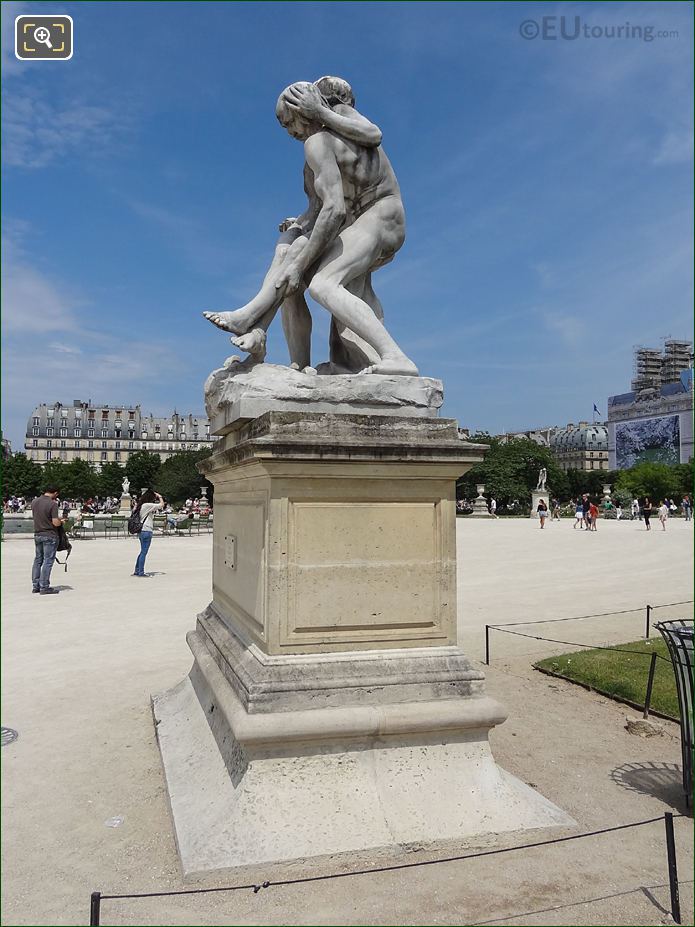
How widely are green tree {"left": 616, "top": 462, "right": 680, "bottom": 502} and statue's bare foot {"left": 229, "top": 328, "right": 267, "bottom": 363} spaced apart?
242 ft

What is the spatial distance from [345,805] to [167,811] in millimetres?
1132

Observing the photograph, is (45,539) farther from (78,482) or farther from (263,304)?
(78,482)

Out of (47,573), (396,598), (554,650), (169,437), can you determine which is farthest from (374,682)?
(169,437)

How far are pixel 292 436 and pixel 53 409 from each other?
122m

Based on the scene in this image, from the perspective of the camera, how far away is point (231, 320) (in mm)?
4754

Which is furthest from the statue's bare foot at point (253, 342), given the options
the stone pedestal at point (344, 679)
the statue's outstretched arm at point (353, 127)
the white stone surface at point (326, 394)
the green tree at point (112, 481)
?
the green tree at point (112, 481)

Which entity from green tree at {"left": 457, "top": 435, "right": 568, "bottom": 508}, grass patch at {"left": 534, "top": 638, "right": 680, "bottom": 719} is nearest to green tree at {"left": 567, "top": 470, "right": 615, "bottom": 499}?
green tree at {"left": 457, "top": 435, "right": 568, "bottom": 508}

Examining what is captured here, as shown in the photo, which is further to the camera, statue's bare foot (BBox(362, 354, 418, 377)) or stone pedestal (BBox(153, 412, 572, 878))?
statue's bare foot (BBox(362, 354, 418, 377))

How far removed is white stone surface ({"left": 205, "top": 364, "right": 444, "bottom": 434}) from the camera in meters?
4.20

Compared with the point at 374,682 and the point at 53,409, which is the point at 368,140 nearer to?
the point at 374,682

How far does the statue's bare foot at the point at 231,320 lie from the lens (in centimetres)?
475

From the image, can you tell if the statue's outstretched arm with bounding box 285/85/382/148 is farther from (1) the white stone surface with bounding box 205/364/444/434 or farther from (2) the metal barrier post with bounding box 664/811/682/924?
(2) the metal barrier post with bounding box 664/811/682/924

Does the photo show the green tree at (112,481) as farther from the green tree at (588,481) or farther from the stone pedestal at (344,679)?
the stone pedestal at (344,679)

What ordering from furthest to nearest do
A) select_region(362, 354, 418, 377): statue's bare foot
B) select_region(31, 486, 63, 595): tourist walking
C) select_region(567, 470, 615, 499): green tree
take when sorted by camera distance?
1. select_region(567, 470, 615, 499): green tree
2. select_region(31, 486, 63, 595): tourist walking
3. select_region(362, 354, 418, 377): statue's bare foot
